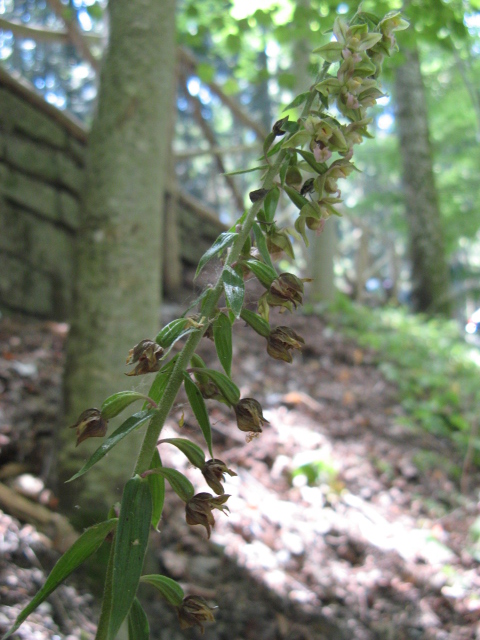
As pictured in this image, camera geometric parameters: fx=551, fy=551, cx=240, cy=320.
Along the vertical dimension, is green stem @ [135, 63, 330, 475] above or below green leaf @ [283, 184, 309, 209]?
below

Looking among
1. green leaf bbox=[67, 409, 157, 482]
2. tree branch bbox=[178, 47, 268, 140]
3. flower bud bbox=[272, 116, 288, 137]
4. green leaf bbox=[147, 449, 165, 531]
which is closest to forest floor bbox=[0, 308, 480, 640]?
green leaf bbox=[147, 449, 165, 531]

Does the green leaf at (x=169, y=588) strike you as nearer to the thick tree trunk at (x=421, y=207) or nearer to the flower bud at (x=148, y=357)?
the flower bud at (x=148, y=357)

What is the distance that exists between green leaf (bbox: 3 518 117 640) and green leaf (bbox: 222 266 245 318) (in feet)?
1.04

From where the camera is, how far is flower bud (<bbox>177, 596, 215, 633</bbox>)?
→ 72 cm

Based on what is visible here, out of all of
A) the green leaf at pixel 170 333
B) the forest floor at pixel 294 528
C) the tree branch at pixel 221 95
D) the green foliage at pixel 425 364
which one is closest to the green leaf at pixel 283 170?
the green leaf at pixel 170 333

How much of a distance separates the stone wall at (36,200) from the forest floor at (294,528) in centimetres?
33

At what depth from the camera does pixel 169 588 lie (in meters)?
0.75

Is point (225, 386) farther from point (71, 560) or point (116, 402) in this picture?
point (71, 560)

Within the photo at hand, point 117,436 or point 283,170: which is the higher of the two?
point 283,170

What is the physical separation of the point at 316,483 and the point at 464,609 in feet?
3.09

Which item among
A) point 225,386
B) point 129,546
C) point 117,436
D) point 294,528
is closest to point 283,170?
point 225,386

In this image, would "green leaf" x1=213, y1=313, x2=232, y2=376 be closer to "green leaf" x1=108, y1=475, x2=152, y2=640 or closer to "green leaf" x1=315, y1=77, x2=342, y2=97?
"green leaf" x1=108, y1=475, x2=152, y2=640

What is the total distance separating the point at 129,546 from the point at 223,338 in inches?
10.8

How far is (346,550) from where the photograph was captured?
107 inches
